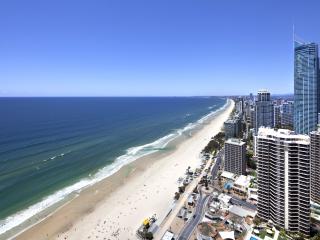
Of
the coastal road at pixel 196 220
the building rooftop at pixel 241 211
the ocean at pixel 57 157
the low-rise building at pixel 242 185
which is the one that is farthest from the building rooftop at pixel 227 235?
the ocean at pixel 57 157

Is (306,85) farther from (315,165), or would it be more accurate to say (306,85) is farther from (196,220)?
(196,220)

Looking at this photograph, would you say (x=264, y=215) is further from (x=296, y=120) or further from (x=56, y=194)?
(x=296, y=120)

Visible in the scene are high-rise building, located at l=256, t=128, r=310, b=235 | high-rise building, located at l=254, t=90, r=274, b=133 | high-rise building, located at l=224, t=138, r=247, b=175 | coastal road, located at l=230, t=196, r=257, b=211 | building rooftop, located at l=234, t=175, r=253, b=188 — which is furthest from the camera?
high-rise building, located at l=254, t=90, r=274, b=133

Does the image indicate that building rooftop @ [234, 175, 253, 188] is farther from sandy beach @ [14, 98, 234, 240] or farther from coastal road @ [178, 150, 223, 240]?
sandy beach @ [14, 98, 234, 240]

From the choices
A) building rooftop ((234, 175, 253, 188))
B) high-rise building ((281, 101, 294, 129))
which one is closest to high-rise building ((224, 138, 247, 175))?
building rooftop ((234, 175, 253, 188))

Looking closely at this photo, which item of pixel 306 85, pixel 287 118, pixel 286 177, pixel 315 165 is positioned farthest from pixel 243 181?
pixel 287 118

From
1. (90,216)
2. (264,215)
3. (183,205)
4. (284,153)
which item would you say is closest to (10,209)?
(90,216)
